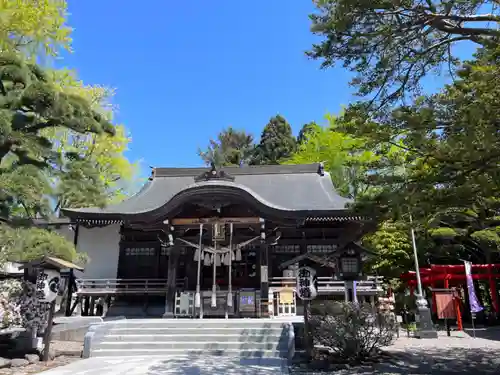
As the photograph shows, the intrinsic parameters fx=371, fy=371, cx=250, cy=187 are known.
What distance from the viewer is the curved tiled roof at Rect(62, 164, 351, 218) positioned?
13.1m

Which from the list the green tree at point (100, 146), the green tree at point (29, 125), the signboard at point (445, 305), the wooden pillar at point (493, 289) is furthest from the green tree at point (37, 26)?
the wooden pillar at point (493, 289)

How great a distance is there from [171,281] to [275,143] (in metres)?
27.0

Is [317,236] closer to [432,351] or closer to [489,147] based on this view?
[432,351]

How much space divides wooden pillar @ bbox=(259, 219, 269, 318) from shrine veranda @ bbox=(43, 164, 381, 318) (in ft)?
0.11

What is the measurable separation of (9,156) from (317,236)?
34.7 feet

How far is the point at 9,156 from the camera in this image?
316 inches

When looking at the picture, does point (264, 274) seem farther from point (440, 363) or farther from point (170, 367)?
point (440, 363)

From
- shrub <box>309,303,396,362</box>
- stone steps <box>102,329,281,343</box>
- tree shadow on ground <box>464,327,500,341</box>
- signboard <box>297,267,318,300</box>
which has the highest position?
signboard <box>297,267,318,300</box>

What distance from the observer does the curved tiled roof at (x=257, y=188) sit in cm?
1309

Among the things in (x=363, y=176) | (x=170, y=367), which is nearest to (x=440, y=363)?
(x=363, y=176)

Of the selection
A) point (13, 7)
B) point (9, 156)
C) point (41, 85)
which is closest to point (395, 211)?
point (41, 85)

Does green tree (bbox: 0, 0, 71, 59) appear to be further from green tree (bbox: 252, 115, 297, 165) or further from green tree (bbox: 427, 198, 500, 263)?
green tree (bbox: 252, 115, 297, 165)

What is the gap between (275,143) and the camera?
126 feet

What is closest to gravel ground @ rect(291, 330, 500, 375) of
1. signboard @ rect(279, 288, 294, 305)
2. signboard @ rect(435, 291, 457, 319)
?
signboard @ rect(435, 291, 457, 319)
